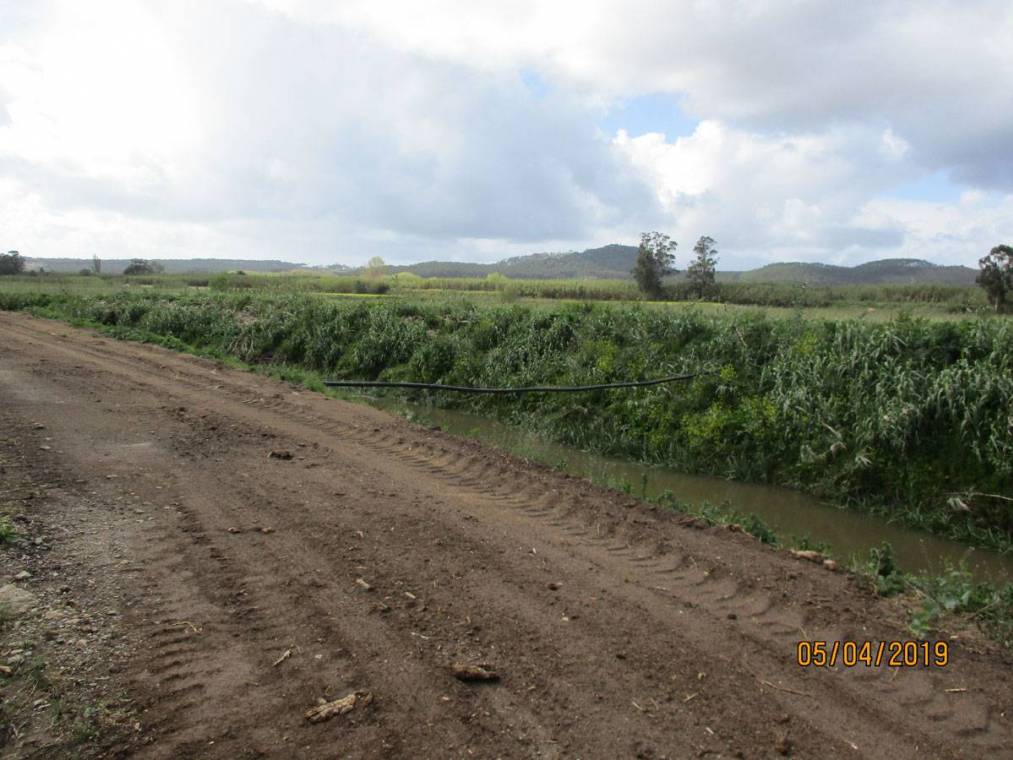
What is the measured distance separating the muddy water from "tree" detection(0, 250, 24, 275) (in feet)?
199

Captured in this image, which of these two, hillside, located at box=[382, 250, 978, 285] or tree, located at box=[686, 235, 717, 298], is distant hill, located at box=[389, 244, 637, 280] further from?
tree, located at box=[686, 235, 717, 298]

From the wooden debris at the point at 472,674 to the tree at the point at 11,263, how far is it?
6689 cm

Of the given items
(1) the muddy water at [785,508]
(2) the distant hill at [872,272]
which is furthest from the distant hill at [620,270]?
(1) the muddy water at [785,508]

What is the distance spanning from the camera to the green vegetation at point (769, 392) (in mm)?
8852

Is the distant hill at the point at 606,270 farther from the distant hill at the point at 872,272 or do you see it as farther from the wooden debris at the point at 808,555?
the wooden debris at the point at 808,555

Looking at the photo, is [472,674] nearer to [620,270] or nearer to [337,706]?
[337,706]

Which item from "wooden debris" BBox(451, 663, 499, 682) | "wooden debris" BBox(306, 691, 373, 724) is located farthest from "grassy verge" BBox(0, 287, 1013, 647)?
"wooden debris" BBox(306, 691, 373, 724)

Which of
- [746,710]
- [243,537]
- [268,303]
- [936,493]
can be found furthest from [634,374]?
[268,303]

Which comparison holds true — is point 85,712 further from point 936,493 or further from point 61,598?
point 936,493

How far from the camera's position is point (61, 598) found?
423 centimetres

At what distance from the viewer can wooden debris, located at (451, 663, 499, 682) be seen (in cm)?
363

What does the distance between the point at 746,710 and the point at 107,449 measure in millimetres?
6715
